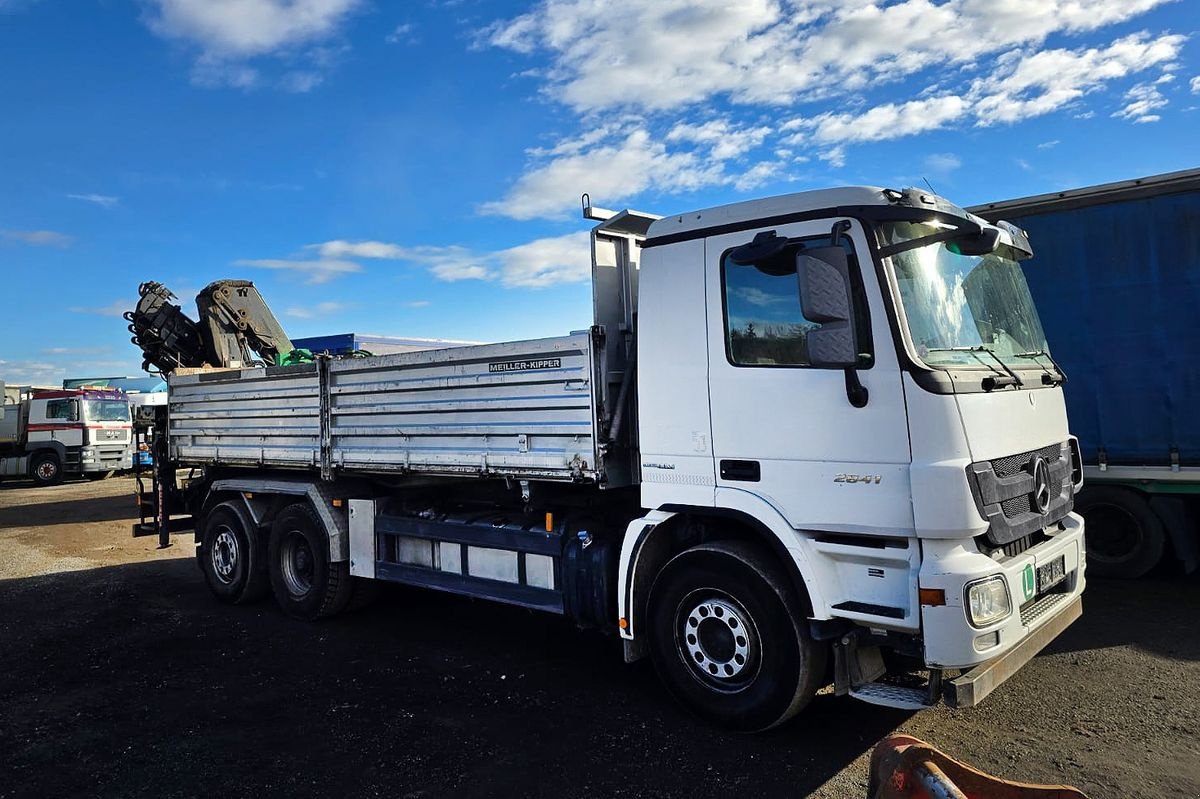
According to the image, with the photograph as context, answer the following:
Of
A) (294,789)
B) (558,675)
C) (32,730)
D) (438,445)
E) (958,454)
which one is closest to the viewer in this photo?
(958,454)

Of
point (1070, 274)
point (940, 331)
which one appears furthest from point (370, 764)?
point (1070, 274)

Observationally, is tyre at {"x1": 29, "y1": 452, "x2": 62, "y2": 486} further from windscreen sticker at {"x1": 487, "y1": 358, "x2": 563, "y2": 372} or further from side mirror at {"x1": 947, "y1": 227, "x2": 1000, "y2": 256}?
side mirror at {"x1": 947, "y1": 227, "x2": 1000, "y2": 256}

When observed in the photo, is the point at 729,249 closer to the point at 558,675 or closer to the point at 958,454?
the point at 958,454

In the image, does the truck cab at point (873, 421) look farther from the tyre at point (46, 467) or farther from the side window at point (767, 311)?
the tyre at point (46, 467)

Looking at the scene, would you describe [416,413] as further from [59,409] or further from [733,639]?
[59,409]

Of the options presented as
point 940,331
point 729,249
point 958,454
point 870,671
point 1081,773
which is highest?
point 729,249

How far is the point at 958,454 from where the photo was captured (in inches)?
146

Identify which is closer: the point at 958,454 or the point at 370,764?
the point at 958,454

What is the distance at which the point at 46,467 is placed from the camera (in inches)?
947

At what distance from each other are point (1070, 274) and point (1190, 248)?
0.91 m

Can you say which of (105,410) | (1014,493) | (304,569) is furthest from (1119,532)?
(105,410)

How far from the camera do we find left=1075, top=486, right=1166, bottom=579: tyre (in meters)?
7.23

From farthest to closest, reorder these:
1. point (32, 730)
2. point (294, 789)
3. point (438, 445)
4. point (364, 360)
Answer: point (364, 360)
point (438, 445)
point (32, 730)
point (294, 789)

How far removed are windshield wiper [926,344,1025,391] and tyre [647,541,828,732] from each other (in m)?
1.42
